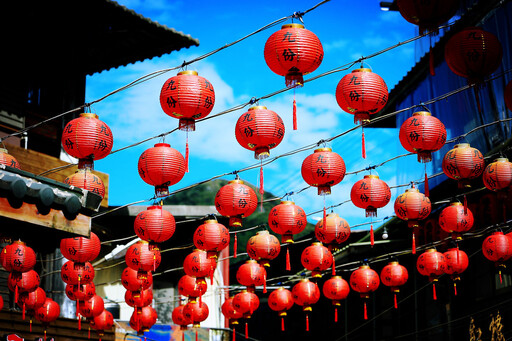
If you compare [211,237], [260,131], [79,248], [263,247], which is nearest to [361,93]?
[260,131]

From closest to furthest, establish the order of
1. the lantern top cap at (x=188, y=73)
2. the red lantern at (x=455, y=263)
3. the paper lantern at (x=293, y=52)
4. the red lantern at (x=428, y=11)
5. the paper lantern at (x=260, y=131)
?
the red lantern at (x=428, y=11) → the paper lantern at (x=293, y=52) → the lantern top cap at (x=188, y=73) → the paper lantern at (x=260, y=131) → the red lantern at (x=455, y=263)

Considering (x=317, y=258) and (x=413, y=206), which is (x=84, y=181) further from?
(x=413, y=206)

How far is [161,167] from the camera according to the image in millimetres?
11477

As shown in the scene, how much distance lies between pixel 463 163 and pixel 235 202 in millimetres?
4075

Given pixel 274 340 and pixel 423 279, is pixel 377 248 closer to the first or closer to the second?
pixel 423 279

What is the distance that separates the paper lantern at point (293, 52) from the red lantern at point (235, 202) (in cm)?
349

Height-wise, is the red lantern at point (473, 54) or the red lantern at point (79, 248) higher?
the red lantern at point (473, 54)

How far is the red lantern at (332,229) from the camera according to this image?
13906 millimetres

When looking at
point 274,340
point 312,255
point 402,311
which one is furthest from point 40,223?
point 274,340

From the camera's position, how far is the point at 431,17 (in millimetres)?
7629

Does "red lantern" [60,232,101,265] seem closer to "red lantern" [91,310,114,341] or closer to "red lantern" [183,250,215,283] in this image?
"red lantern" [183,250,215,283]

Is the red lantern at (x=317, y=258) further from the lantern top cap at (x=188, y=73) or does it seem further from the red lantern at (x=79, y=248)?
the lantern top cap at (x=188, y=73)

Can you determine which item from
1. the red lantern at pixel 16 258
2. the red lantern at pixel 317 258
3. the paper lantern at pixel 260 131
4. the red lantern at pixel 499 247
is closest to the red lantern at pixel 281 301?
the red lantern at pixel 317 258

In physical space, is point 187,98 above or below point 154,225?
above
